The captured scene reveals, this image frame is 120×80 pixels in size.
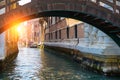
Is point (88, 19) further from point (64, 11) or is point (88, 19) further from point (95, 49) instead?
point (95, 49)

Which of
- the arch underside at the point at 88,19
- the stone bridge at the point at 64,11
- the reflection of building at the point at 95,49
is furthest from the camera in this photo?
the reflection of building at the point at 95,49

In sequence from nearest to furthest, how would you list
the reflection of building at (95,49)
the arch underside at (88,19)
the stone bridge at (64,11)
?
1. the stone bridge at (64,11)
2. the arch underside at (88,19)
3. the reflection of building at (95,49)

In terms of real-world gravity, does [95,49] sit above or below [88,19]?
below

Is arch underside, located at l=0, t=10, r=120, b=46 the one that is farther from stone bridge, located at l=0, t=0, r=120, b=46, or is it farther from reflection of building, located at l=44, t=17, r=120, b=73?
reflection of building, located at l=44, t=17, r=120, b=73

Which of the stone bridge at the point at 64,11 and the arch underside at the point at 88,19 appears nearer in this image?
the stone bridge at the point at 64,11

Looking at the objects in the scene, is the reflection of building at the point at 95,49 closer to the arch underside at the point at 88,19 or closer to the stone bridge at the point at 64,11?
the arch underside at the point at 88,19

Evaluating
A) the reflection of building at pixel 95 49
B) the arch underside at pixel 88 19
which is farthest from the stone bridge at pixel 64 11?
the reflection of building at pixel 95 49

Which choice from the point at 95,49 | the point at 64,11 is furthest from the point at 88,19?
the point at 95,49

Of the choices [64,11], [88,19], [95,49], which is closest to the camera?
[64,11]

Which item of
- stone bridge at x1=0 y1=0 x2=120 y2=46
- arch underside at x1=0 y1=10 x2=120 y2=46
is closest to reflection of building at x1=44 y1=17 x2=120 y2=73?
arch underside at x1=0 y1=10 x2=120 y2=46

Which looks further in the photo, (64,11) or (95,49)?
(95,49)

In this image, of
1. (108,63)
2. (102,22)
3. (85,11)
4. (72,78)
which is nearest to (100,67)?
(108,63)

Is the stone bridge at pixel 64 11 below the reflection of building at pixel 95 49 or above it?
above

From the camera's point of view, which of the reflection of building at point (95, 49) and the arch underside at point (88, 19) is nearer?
the arch underside at point (88, 19)
